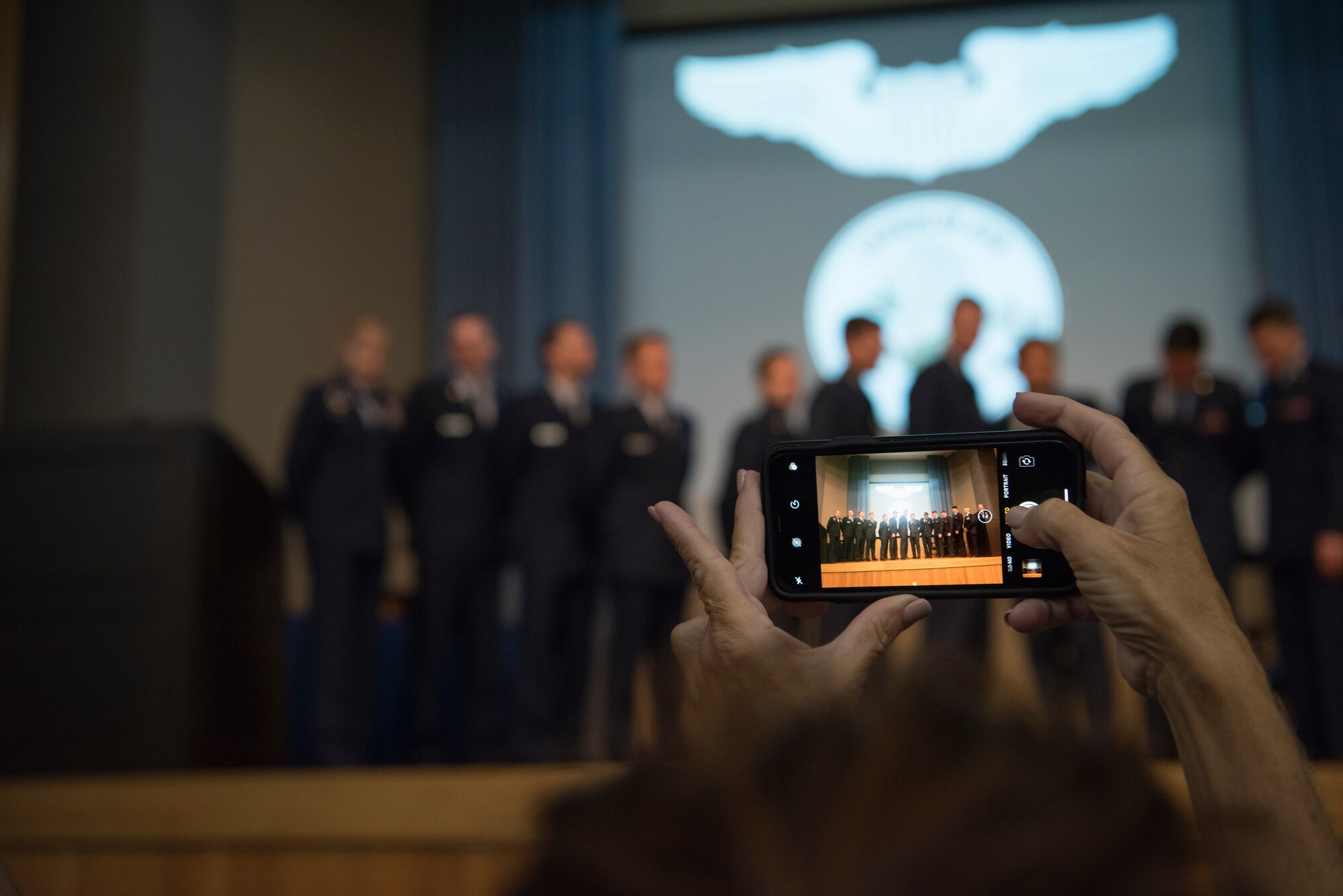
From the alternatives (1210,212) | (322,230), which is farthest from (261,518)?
(1210,212)

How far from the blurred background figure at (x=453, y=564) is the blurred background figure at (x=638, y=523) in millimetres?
323

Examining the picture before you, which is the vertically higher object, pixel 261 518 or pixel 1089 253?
pixel 1089 253

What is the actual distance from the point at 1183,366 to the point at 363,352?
2.28 metres

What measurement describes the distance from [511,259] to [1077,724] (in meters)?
5.10

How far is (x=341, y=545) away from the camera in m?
3.02

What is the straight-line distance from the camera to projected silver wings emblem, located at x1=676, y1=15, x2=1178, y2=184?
4.79 metres

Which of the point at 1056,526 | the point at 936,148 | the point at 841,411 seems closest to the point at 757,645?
the point at 1056,526

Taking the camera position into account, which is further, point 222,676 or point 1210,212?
point 1210,212

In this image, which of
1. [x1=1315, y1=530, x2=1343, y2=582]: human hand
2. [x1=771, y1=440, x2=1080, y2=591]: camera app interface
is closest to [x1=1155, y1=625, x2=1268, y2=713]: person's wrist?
[x1=771, y1=440, x2=1080, y2=591]: camera app interface

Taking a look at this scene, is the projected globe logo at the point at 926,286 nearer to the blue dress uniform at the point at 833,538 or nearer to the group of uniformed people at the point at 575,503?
the group of uniformed people at the point at 575,503

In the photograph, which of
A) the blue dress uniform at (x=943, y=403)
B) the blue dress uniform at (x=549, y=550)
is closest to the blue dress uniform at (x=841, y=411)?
the blue dress uniform at (x=943, y=403)

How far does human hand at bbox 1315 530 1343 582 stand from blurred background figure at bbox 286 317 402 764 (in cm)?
241

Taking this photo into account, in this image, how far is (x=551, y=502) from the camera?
321 cm

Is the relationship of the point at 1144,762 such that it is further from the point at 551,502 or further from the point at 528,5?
the point at 528,5
